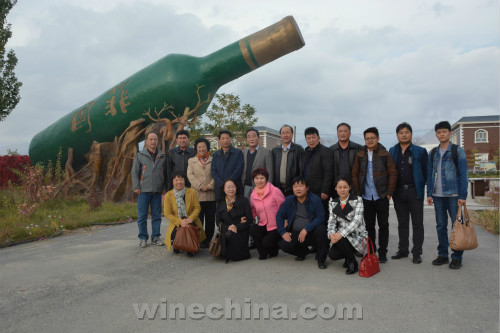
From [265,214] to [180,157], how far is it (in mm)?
1630

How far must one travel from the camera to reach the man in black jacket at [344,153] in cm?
453

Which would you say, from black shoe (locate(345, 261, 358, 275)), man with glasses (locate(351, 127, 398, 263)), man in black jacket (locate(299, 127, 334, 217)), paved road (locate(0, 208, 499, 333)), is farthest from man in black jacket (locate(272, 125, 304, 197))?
black shoe (locate(345, 261, 358, 275))

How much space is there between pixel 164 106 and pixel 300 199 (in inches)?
229

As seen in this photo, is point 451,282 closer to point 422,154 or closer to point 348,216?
point 348,216

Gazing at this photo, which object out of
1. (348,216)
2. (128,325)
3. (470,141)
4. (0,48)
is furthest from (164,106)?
(470,141)

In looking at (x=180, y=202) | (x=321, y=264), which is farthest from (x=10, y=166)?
(x=321, y=264)

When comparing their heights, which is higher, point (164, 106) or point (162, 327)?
point (164, 106)

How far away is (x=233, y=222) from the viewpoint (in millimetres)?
4598

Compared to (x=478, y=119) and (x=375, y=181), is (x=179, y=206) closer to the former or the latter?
(x=375, y=181)

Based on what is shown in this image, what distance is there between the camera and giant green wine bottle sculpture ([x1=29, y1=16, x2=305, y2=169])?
8.39 m

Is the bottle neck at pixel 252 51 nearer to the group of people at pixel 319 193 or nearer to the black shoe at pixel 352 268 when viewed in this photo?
the group of people at pixel 319 193

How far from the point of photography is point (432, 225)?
7418 mm

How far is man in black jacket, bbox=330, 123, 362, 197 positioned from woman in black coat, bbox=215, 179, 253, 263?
46.4 inches

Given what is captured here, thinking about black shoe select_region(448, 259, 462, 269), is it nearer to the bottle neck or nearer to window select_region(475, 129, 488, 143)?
the bottle neck
